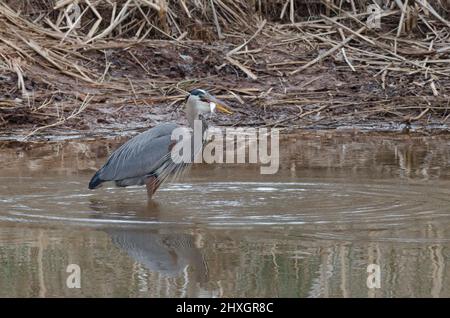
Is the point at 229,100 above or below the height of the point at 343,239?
above

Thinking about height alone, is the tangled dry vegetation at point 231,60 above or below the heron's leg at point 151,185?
above

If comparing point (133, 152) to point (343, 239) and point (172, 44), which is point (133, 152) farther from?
point (172, 44)

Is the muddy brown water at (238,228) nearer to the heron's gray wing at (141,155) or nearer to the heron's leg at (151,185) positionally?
the heron's leg at (151,185)

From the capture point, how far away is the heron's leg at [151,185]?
8.20 metres

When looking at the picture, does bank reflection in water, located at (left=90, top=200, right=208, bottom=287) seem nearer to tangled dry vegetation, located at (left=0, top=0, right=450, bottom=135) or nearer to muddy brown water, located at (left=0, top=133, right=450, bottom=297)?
muddy brown water, located at (left=0, top=133, right=450, bottom=297)

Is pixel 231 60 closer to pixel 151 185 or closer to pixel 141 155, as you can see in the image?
pixel 141 155

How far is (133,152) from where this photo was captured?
8438mm

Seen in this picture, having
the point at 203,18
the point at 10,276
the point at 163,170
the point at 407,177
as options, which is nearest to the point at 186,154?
the point at 163,170

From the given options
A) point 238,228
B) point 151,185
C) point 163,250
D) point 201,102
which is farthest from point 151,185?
point 163,250

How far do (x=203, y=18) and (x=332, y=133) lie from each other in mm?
3370

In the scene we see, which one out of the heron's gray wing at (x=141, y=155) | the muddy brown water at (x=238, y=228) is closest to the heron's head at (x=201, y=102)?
the heron's gray wing at (x=141, y=155)

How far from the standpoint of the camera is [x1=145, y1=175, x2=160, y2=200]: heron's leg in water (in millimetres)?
8203

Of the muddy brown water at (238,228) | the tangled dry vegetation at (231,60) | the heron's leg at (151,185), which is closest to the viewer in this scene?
the muddy brown water at (238,228)

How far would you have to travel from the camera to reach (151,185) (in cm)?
823
